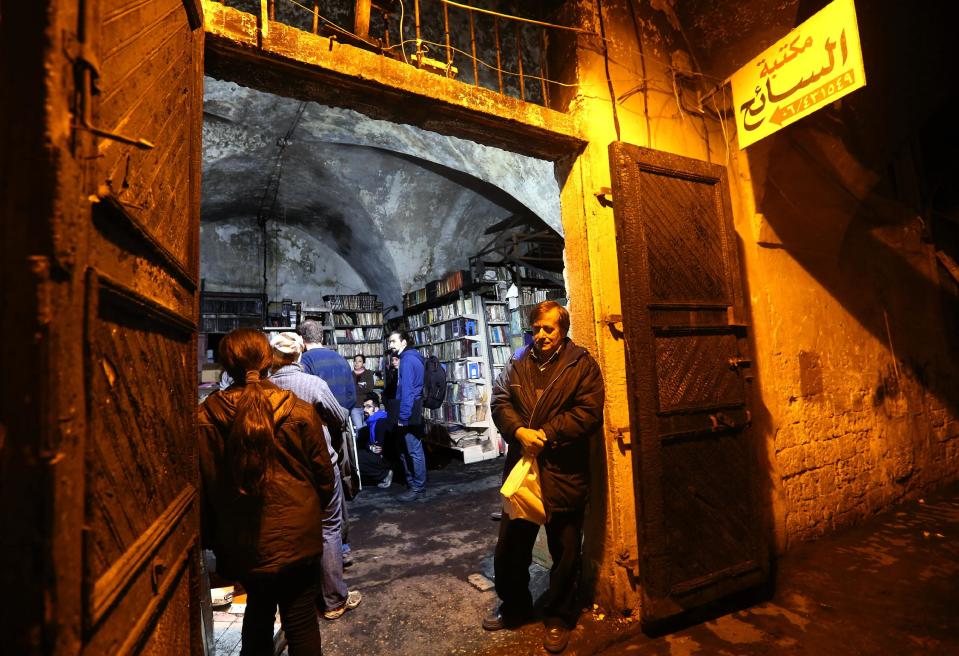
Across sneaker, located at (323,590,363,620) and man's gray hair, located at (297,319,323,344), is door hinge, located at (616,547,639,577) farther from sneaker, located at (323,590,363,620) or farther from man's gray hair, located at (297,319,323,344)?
man's gray hair, located at (297,319,323,344)

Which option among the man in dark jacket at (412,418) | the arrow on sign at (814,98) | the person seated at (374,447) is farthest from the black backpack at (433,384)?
the arrow on sign at (814,98)

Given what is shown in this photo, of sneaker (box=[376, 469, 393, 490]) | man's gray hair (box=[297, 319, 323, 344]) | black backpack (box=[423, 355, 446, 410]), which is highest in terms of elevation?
man's gray hair (box=[297, 319, 323, 344])

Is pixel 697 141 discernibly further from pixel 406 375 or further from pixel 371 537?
pixel 371 537

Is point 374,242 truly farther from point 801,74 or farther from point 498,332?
point 801,74

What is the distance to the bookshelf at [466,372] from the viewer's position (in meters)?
6.97

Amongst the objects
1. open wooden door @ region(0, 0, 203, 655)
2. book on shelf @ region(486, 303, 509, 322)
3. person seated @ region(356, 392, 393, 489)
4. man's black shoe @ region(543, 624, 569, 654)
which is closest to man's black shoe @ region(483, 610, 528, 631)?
man's black shoe @ region(543, 624, 569, 654)

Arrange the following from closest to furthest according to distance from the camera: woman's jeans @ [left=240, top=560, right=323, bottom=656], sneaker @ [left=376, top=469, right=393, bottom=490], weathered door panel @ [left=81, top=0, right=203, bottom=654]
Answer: weathered door panel @ [left=81, top=0, right=203, bottom=654]
woman's jeans @ [left=240, top=560, right=323, bottom=656]
sneaker @ [left=376, top=469, right=393, bottom=490]

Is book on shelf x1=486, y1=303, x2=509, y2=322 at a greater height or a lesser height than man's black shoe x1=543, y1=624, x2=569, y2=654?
greater

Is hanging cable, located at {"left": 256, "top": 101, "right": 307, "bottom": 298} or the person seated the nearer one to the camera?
Answer: the person seated

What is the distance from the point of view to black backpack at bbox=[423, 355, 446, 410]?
20.1ft

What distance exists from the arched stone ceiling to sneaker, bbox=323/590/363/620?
335 cm

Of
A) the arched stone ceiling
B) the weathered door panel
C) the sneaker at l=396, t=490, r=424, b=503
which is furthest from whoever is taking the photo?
the arched stone ceiling

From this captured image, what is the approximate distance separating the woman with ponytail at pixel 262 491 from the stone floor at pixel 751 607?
27.8 inches

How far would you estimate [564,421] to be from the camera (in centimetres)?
233
